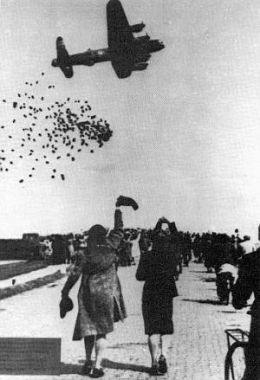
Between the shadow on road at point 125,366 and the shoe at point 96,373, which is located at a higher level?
the shoe at point 96,373

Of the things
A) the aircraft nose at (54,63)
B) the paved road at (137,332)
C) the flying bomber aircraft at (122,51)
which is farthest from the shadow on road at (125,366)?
the aircraft nose at (54,63)

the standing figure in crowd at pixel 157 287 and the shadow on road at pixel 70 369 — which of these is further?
the standing figure in crowd at pixel 157 287

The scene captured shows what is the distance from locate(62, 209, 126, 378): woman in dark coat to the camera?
7.45 meters

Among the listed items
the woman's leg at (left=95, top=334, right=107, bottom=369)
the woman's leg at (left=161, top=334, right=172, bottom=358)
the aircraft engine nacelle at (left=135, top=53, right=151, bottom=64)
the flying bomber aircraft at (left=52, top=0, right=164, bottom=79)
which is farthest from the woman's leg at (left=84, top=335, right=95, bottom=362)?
the aircraft engine nacelle at (left=135, top=53, right=151, bottom=64)

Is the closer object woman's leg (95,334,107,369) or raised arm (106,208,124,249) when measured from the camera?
woman's leg (95,334,107,369)

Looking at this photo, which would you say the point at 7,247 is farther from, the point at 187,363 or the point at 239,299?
the point at 239,299

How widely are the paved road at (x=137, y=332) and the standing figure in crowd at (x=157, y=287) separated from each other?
18.5 inches

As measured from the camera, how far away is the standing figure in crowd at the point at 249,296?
4.59 m

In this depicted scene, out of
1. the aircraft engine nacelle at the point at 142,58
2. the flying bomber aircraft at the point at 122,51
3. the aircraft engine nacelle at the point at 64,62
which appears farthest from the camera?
the aircraft engine nacelle at the point at 64,62

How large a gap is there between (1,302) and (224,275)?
559 cm

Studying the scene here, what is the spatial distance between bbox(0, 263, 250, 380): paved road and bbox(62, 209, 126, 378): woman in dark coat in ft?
1.58

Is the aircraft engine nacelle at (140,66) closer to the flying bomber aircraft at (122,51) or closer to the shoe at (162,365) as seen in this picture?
the flying bomber aircraft at (122,51)

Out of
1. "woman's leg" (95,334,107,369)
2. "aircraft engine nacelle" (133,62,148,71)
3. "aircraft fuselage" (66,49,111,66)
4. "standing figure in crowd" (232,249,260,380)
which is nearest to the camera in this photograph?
"standing figure in crowd" (232,249,260,380)

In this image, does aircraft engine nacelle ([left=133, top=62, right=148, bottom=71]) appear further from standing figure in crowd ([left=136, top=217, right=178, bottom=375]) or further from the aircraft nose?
standing figure in crowd ([left=136, top=217, right=178, bottom=375])
